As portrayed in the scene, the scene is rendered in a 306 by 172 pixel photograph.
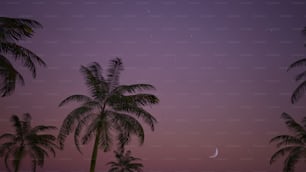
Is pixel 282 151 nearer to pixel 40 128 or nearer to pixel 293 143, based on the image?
pixel 293 143

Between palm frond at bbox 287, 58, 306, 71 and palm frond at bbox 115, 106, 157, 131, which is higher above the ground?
palm frond at bbox 287, 58, 306, 71

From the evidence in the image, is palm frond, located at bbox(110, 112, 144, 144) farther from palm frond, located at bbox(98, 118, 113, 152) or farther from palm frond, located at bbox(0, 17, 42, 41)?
palm frond, located at bbox(0, 17, 42, 41)

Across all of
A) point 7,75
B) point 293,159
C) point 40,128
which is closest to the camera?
point 7,75

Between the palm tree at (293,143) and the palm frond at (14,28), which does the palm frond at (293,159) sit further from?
the palm frond at (14,28)

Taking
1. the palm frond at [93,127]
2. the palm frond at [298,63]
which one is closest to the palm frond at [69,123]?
the palm frond at [93,127]

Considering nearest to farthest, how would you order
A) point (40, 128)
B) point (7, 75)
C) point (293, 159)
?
point (7, 75) < point (293, 159) < point (40, 128)

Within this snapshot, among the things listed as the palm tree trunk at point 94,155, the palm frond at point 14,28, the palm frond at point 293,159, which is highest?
the palm frond at point 14,28

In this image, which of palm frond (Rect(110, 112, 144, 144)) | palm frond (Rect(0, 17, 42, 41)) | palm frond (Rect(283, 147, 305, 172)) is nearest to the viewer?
palm frond (Rect(0, 17, 42, 41))

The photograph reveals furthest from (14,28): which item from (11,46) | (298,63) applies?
(298,63)

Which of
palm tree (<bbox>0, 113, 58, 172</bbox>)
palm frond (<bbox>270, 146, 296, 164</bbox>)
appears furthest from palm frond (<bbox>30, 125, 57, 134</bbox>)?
palm frond (<bbox>270, 146, 296, 164</bbox>)

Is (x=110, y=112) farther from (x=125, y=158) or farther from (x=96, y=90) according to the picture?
(x=125, y=158)

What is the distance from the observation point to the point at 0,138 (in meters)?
31.0

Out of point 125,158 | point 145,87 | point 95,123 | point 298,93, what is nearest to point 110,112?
point 95,123

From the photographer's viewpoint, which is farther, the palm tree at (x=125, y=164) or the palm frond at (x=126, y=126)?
the palm tree at (x=125, y=164)
